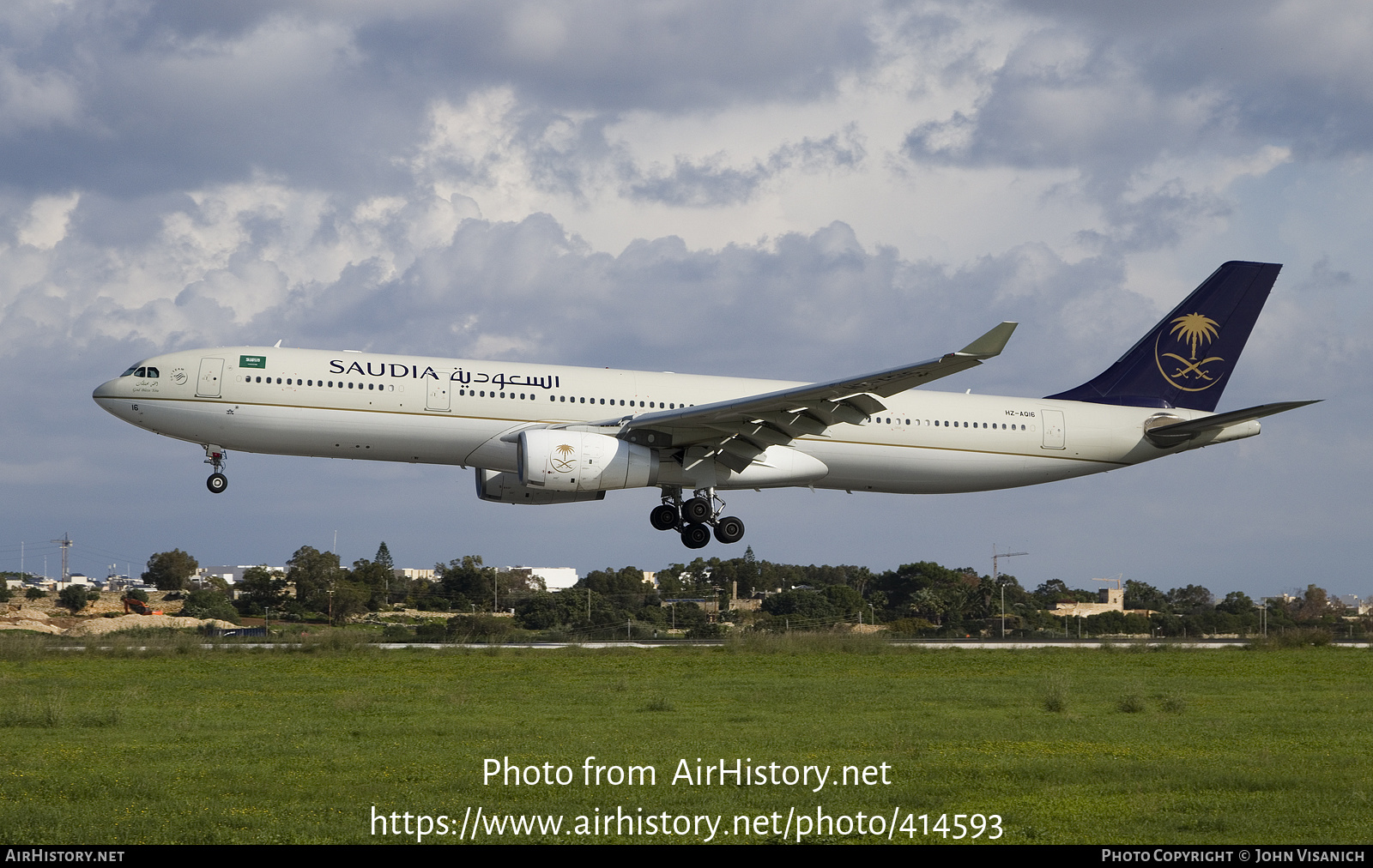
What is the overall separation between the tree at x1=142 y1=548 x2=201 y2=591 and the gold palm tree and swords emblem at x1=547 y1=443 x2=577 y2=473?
252 ft

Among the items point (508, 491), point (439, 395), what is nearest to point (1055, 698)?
point (439, 395)

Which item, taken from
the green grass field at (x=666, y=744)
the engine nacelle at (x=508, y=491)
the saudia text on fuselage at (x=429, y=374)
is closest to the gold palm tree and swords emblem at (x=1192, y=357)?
the green grass field at (x=666, y=744)

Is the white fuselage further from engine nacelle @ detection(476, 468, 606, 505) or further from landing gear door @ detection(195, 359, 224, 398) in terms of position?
engine nacelle @ detection(476, 468, 606, 505)

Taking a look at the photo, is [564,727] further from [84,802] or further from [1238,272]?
[1238,272]

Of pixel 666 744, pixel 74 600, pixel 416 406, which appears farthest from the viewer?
pixel 74 600

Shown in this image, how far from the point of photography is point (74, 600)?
224ft

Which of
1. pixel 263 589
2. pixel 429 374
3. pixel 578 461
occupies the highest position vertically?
pixel 429 374

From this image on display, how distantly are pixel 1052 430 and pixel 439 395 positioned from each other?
17.1 metres

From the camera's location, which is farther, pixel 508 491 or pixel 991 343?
pixel 508 491

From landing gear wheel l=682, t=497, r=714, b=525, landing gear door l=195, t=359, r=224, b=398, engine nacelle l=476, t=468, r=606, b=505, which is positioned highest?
landing gear door l=195, t=359, r=224, b=398

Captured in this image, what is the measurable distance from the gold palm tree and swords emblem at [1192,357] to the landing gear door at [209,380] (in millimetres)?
26914

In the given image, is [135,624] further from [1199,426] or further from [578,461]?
[1199,426]

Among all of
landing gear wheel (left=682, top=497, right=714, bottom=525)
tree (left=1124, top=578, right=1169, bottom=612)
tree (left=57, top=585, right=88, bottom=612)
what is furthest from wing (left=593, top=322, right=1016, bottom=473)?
tree (left=1124, top=578, right=1169, bottom=612)

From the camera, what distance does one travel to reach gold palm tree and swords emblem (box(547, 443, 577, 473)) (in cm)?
2894
